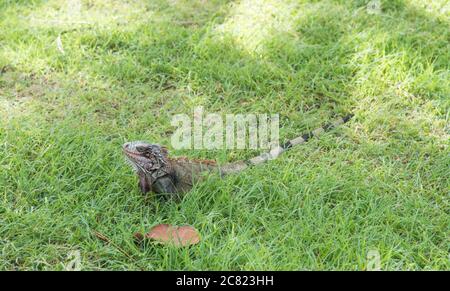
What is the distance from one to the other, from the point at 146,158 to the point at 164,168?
11 centimetres

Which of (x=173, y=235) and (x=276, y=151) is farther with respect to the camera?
(x=276, y=151)

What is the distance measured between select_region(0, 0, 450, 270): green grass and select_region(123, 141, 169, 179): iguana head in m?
0.17

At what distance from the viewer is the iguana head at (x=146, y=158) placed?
3.37 metres

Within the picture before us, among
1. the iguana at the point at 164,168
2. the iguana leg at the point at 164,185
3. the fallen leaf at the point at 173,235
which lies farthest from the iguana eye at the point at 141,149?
the fallen leaf at the point at 173,235

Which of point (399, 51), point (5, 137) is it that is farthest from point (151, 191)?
point (399, 51)

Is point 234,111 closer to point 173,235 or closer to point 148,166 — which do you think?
point 148,166

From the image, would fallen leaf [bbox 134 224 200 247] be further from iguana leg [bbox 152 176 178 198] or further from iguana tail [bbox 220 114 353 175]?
iguana tail [bbox 220 114 353 175]

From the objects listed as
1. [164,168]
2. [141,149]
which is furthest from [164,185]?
[141,149]

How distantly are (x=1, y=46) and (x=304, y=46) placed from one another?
7.58ft

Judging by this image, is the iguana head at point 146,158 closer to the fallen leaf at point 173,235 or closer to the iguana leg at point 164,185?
the iguana leg at point 164,185

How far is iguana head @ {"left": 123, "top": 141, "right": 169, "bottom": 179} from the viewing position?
3369mm

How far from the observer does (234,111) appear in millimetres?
4316

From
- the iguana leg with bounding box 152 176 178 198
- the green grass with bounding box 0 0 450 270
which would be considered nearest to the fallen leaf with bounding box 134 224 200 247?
the green grass with bounding box 0 0 450 270

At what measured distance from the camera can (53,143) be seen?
3.83 meters
